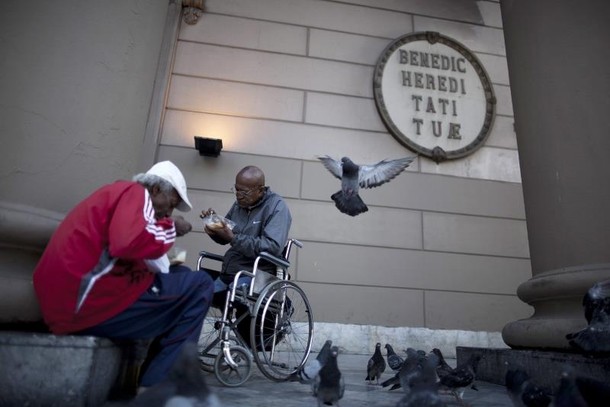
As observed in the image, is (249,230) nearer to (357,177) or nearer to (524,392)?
(357,177)

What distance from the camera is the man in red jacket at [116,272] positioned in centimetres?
157

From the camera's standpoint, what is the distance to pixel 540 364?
2.54 m

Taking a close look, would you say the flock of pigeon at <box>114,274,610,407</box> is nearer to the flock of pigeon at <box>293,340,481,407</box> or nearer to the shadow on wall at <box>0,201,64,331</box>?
the flock of pigeon at <box>293,340,481,407</box>

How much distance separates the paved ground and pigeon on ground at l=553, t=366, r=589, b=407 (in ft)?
2.16

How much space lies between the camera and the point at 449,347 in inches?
196

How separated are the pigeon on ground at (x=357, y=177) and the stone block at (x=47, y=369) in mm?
3165

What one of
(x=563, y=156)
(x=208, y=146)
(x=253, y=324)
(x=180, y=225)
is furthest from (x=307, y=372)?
(x=208, y=146)

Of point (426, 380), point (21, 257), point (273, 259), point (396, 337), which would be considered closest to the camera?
point (21, 257)

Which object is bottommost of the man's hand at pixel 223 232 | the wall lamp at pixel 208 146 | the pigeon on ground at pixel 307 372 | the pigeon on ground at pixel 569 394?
the pigeon on ground at pixel 307 372

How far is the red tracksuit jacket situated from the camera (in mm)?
1559

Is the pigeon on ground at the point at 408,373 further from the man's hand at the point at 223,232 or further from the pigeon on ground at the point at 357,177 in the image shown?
the pigeon on ground at the point at 357,177

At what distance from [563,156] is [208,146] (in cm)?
365

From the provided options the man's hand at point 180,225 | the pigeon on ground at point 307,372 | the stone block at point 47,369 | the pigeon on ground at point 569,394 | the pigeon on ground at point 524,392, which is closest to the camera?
the pigeon on ground at point 569,394

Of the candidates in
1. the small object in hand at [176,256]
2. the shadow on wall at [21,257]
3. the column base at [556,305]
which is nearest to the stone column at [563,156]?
the column base at [556,305]
